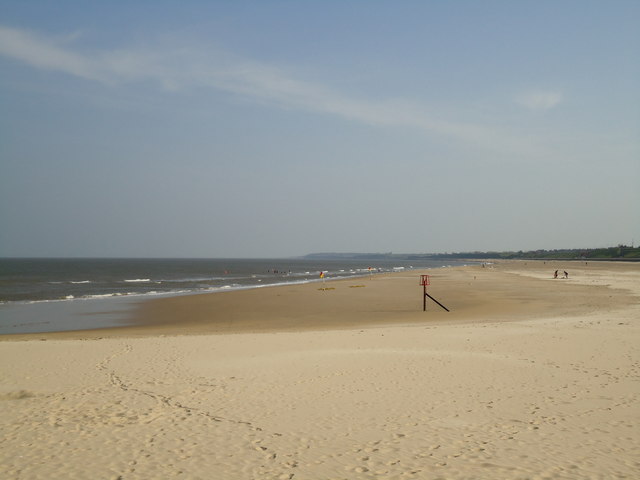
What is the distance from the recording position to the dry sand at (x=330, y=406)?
22.3ft

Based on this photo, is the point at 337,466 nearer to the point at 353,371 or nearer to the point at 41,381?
the point at 353,371

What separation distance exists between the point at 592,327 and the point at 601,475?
542 inches

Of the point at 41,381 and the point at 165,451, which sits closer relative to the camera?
the point at 165,451

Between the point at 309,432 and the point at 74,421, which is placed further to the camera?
the point at 74,421

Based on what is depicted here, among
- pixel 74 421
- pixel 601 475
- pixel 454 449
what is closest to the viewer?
pixel 601 475

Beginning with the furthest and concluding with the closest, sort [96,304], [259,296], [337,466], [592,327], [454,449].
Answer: [259,296]
[96,304]
[592,327]
[454,449]
[337,466]

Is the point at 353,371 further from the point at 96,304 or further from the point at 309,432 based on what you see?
the point at 96,304

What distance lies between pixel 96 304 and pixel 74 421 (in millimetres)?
29790

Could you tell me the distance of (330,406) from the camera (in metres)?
9.41

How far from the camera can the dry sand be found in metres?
6.79

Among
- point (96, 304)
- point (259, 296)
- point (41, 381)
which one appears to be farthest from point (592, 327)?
point (96, 304)

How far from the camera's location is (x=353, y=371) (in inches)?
476

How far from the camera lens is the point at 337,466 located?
6.70 meters

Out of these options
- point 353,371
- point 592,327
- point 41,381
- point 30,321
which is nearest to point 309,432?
point 353,371
